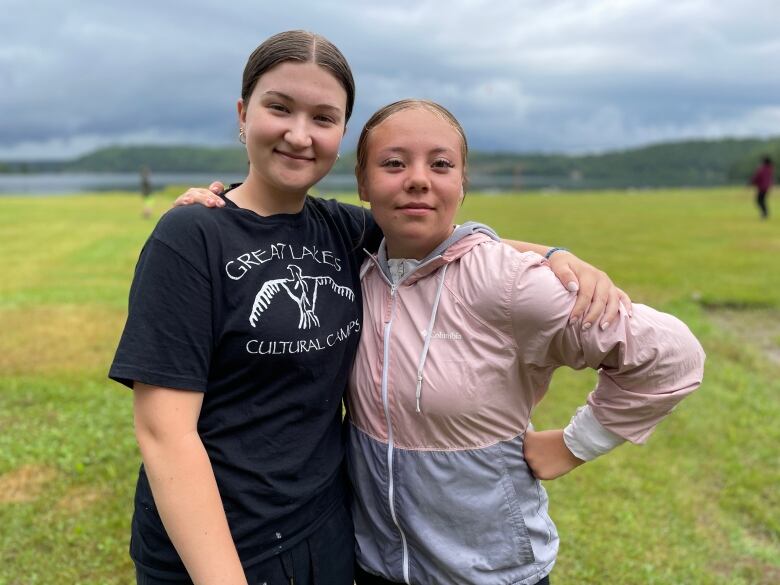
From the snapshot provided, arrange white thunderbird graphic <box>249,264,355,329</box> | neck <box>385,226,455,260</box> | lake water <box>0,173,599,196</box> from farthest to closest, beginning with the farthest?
1. lake water <box>0,173,599,196</box>
2. neck <box>385,226,455,260</box>
3. white thunderbird graphic <box>249,264,355,329</box>

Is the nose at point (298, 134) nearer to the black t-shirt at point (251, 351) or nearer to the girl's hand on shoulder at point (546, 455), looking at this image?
the black t-shirt at point (251, 351)

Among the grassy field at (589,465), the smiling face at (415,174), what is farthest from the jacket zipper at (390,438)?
the grassy field at (589,465)

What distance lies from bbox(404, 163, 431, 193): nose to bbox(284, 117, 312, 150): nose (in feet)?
1.04

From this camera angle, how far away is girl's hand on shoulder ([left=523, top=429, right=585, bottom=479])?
6.58 ft

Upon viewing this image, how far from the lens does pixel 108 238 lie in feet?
60.1

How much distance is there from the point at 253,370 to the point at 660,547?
3.58 metres

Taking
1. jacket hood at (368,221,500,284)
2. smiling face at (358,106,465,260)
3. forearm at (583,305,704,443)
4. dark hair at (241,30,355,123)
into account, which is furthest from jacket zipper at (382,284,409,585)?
dark hair at (241,30,355,123)

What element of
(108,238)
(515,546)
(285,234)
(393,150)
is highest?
(393,150)

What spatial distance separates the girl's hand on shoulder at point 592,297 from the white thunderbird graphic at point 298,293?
710 mm

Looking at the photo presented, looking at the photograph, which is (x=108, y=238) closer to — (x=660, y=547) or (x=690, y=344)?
(x=660, y=547)

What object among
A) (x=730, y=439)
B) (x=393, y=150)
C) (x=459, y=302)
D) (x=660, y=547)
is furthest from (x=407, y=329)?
(x=730, y=439)

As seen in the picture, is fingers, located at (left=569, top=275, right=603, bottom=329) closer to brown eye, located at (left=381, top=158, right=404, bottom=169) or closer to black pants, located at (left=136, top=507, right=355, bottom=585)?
brown eye, located at (left=381, top=158, right=404, bottom=169)

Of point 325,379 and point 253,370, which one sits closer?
point 253,370

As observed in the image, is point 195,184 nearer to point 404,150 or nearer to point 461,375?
point 404,150
